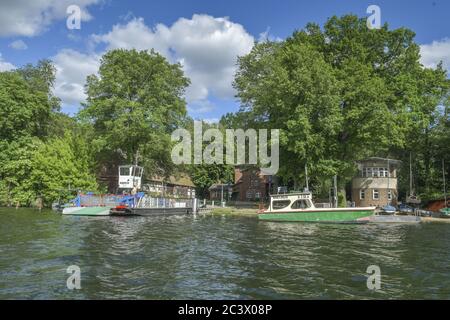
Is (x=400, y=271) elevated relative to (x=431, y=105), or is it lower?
lower

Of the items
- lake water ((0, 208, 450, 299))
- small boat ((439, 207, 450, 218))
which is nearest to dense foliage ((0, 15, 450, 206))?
small boat ((439, 207, 450, 218))

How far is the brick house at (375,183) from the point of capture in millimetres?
62438

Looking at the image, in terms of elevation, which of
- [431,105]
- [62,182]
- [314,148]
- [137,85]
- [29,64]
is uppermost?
[29,64]

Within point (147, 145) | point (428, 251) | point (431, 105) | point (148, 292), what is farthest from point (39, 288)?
point (431, 105)

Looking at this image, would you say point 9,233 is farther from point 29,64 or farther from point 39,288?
point 29,64

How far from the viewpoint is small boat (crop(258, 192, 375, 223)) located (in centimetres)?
3744

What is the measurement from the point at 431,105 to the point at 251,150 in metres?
24.3

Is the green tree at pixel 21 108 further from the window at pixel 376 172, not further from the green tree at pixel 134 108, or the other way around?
the window at pixel 376 172

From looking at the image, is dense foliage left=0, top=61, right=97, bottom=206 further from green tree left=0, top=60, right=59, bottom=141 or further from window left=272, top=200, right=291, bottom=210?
window left=272, top=200, right=291, bottom=210

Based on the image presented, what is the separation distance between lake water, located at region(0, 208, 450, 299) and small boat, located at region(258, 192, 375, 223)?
42.3 feet

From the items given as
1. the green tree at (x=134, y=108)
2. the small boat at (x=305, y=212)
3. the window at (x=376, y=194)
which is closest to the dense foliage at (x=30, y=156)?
the green tree at (x=134, y=108)

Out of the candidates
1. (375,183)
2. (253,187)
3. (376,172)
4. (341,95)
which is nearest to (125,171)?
(341,95)

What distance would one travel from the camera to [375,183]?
6284cm
